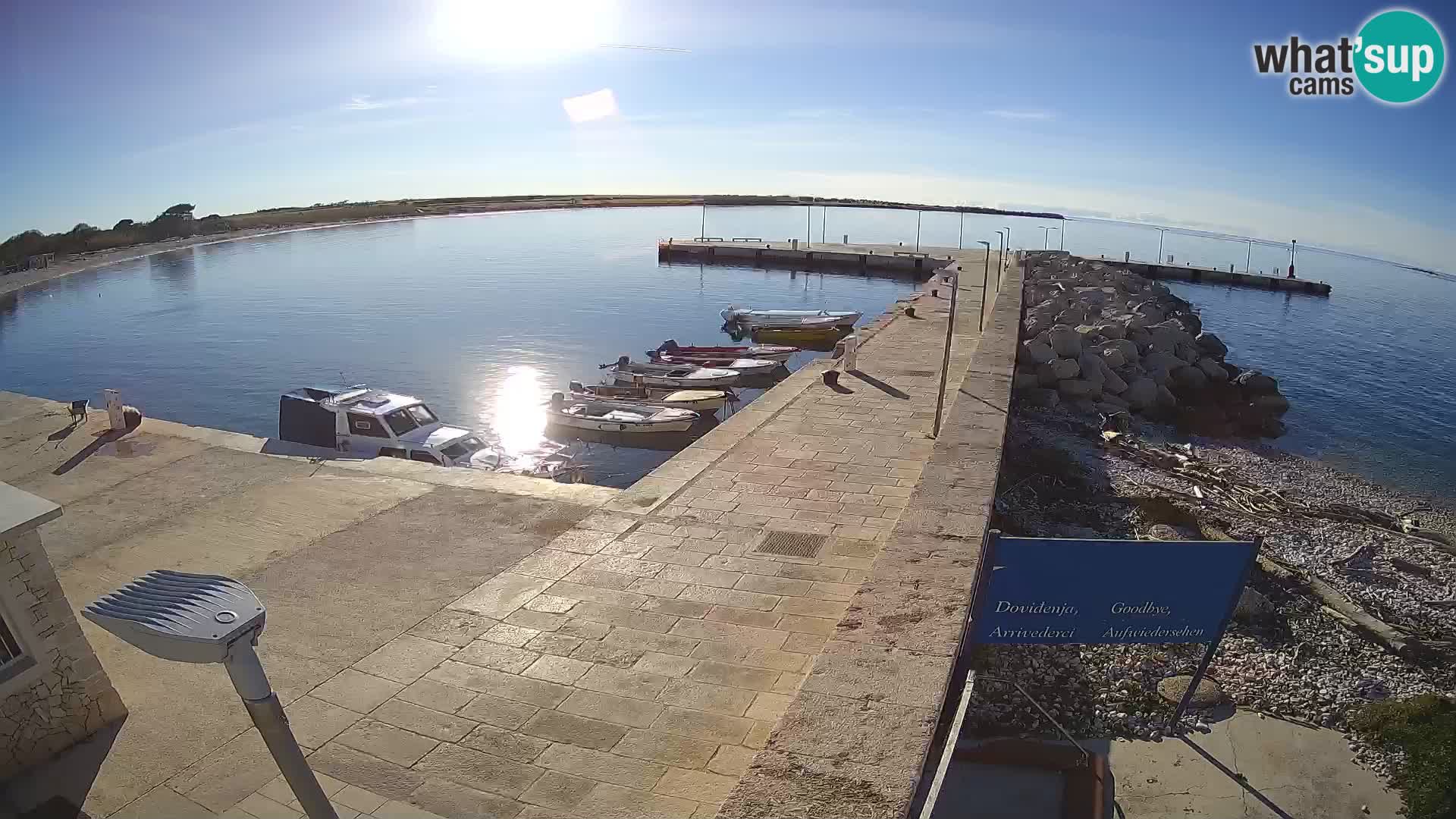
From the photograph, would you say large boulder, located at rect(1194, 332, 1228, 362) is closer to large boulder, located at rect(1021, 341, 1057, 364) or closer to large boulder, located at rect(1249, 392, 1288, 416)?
large boulder, located at rect(1249, 392, 1288, 416)

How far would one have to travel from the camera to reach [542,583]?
251 inches

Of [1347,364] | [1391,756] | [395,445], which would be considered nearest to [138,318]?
[395,445]

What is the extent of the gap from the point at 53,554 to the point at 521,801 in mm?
7204

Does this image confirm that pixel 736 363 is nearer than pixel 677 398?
No

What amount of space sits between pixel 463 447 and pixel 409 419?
55.6 inches

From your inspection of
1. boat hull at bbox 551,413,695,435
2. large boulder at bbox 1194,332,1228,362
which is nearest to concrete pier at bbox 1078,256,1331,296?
large boulder at bbox 1194,332,1228,362

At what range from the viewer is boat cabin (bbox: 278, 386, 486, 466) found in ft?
50.5

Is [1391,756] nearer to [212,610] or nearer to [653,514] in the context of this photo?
[653,514]

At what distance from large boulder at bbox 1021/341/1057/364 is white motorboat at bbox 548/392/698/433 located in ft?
25.0

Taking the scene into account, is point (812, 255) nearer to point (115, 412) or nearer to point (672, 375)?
point (672, 375)

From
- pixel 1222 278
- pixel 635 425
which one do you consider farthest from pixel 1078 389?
pixel 1222 278

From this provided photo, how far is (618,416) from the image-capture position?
62.3 feet

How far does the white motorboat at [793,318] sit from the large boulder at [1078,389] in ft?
46.1

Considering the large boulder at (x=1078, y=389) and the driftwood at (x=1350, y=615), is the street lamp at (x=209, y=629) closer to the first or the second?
the driftwood at (x=1350, y=615)
